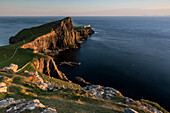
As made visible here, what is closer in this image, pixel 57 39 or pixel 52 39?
pixel 52 39

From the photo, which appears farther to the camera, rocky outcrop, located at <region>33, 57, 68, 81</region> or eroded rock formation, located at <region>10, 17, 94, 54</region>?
eroded rock formation, located at <region>10, 17, 94, 54</region>

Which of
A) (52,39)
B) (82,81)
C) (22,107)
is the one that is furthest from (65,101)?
(52,39)

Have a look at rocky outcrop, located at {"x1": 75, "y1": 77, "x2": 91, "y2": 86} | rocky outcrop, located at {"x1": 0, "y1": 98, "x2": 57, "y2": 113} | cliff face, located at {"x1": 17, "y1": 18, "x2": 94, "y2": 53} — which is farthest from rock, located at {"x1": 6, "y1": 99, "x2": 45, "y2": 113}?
cliff face, located at {"x1": 17, "y1": 18, "x2": 94, "y2": 53}

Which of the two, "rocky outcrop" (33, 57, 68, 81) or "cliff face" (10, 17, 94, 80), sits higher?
"cliff face" (10, 17, 94, 80)

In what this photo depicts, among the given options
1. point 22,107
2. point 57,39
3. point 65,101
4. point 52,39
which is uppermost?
point 52,39

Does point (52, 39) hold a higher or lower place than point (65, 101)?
higher

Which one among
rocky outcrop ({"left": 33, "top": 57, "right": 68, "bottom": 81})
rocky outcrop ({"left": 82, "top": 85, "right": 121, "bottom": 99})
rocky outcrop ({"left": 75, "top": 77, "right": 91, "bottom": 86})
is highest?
rocky outcrop ({"left": 33, "top": 57, "right": 68, "bottom": 81})

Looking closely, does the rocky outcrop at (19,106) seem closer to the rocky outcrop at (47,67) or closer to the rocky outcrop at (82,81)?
the rocky outcrop at (47,67)

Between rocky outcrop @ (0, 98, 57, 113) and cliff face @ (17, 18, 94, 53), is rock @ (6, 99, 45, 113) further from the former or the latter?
cliff face @ (17, 18, 94, 53)

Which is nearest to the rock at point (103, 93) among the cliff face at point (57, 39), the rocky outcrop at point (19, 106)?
the rocky outcrop at point (19, 106)

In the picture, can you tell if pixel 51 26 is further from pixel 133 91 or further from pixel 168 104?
pixel 168 104

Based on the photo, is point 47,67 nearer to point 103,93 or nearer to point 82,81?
point 82,81

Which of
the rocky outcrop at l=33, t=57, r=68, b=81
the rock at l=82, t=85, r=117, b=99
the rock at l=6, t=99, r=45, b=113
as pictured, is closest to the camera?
the rock at l=6, t=99, r=45, b=113

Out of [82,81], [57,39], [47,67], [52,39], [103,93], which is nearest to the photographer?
[103,93]
